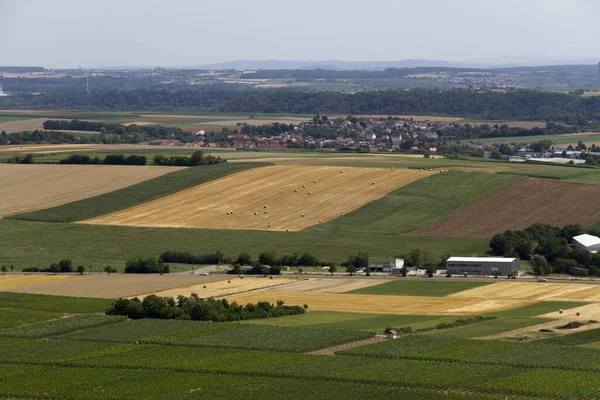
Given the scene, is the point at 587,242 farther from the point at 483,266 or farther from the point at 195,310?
the point at 195,310

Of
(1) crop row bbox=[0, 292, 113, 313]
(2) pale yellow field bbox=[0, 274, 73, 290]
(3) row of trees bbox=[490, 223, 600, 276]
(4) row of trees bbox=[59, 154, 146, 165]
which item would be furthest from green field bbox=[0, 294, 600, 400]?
(4) row of trees bbox=[59, 154, 146, 165]

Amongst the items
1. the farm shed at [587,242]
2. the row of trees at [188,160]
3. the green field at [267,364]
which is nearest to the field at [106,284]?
the green field at [267,364]

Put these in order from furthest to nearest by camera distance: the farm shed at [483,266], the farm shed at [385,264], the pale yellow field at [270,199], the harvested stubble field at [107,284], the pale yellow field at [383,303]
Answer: the pale yellow field at [270,199] → the farm shed at [385,264] → the farm shed at [483,266] → the harvested stubble field at [107,284] → the pale yellow field at [383,303]

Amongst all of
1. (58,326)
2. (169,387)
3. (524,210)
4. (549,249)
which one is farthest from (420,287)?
(169,387)

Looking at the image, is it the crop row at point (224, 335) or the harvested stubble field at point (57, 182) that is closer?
the crop row at point (224, 335)

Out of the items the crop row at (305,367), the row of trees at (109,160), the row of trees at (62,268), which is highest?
the crop row at (305,367)

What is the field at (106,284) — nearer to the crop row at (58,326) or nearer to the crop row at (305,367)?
the crop row at (58,326)
